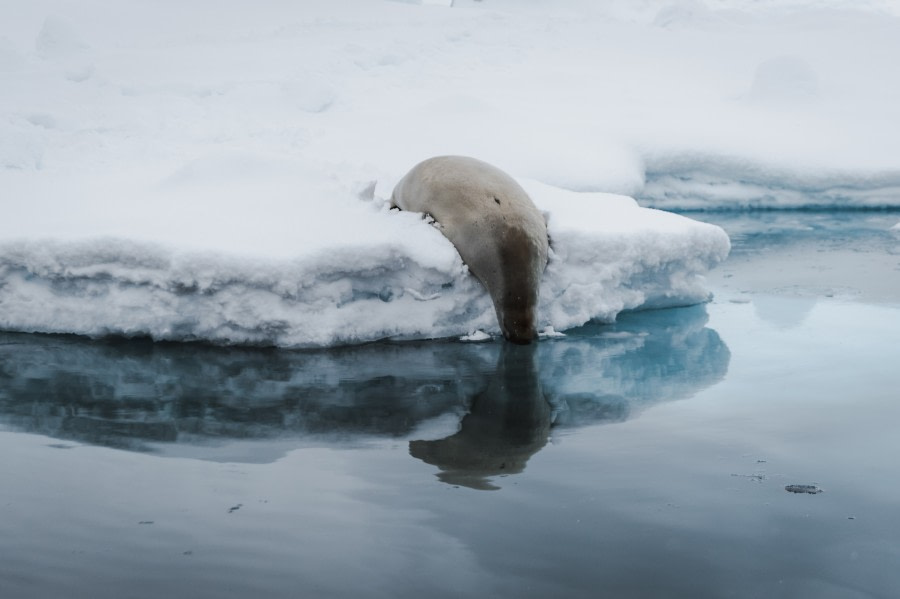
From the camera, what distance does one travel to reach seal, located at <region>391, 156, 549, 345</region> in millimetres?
4391

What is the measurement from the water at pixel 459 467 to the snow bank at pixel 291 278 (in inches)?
5.6

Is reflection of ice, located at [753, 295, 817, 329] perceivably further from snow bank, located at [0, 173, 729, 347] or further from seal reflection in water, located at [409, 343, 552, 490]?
seal reflection in water, located at [409, 343, 552, 490]

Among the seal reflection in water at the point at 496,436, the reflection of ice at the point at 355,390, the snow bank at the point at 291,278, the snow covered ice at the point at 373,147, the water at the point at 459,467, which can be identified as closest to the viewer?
the water at the point at 459,467

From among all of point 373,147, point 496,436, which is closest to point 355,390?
point 496,436

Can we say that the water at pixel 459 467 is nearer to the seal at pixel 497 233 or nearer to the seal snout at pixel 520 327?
the seal snout at pixel 520 327

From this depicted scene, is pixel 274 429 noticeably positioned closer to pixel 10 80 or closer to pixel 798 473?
pixel 798 473

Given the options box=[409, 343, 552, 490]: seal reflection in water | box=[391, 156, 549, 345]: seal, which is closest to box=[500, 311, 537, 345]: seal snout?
box=[391, 156, 549, 345]: seal

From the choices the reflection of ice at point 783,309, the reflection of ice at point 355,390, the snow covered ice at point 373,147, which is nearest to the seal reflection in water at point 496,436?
the reflection of ice at point 355,390

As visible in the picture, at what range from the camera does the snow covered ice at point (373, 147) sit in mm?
4352

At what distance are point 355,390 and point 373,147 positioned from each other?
5255 millimetres

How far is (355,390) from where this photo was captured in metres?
3.67

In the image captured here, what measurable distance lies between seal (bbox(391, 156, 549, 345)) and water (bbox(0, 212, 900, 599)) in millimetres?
201

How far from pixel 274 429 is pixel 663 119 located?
8311mm

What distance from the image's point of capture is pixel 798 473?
2805 mm
